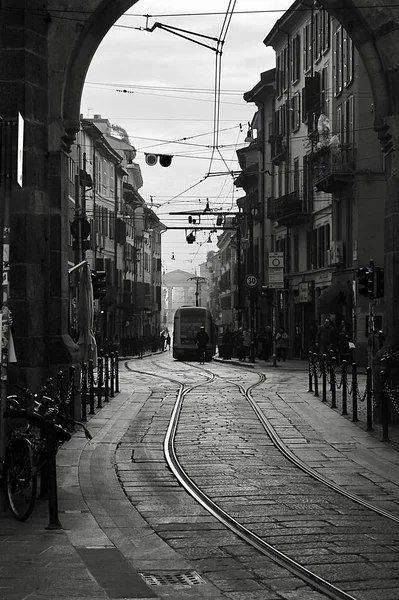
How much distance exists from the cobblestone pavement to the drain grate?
0.07ft

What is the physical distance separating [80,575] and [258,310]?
61796mm

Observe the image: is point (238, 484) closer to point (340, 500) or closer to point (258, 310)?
point (340, 500)

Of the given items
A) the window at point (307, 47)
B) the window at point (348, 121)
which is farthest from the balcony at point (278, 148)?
the window at point (348, 121)

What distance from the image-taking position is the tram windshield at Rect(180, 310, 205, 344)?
5831cm

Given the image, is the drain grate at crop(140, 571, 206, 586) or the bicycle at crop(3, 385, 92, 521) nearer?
the drain grate at crop(140, 571, 206, 586)

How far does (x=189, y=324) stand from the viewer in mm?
58594

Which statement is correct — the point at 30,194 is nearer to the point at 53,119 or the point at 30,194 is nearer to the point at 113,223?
the point at 53,119

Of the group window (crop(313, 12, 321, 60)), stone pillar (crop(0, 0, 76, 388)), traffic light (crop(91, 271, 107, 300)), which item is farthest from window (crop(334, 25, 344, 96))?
stone pillar (crop(0, 0, 76, 388))

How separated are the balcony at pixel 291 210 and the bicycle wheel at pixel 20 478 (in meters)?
44.7

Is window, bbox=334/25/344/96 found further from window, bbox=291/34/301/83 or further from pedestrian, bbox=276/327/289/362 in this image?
pedestrian, bbox=276/327/289/362

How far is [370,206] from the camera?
43.9 metres

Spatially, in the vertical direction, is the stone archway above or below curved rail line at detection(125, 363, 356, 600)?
above

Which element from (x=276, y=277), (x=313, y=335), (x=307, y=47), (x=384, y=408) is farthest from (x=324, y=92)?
(x=384, y=408)

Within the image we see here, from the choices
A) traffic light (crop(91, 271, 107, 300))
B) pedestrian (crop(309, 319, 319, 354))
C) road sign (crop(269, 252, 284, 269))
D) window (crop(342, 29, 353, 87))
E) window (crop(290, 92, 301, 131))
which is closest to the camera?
traffic light (crop(91, 271, 107, 300))
